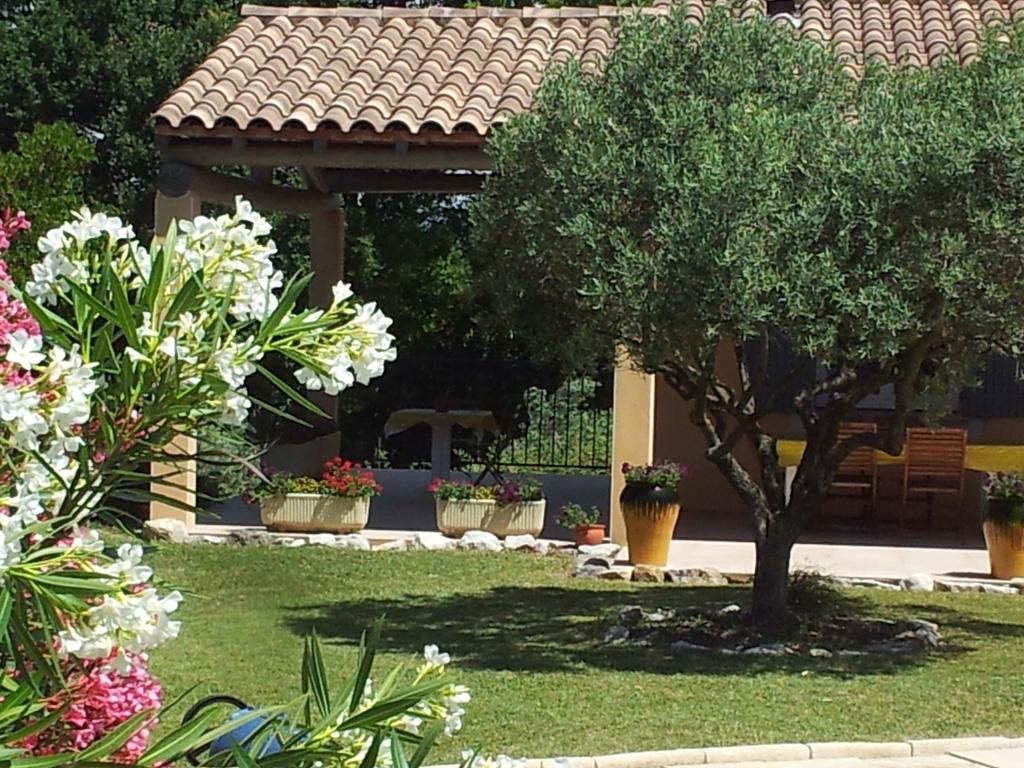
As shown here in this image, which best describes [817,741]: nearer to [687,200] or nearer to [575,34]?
[687,200]

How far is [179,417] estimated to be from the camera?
7.04 feet

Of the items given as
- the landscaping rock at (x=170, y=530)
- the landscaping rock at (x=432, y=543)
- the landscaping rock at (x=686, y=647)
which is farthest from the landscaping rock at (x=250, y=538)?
the landscaping rock at (x=686, y=647)

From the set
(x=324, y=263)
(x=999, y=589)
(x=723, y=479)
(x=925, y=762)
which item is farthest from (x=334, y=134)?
(x=925, y=762)

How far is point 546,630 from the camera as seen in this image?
30.6 feet

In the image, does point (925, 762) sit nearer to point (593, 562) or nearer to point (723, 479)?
point (593, 562)

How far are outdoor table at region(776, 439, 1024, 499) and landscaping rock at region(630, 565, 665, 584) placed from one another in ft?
7.27

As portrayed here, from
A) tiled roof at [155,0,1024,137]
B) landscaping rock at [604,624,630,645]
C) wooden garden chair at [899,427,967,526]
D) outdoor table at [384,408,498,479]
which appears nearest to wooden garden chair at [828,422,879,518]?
wooden garden chair at [899,427,967,526]

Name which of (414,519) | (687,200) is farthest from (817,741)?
(414,519)

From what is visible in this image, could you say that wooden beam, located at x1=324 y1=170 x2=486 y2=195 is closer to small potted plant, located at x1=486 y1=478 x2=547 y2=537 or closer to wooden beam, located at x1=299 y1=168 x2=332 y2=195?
wooden beam, located at x1=299 y1=168 x2=332 y2=195

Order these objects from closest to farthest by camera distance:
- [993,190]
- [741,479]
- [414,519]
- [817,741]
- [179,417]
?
[179,417] < [817,741] < [993,190] < [741,479] < [414,519]

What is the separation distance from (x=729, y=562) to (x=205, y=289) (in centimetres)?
1019

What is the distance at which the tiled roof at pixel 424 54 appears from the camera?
11.9m

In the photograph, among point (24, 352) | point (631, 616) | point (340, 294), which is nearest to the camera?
point (24, 352)

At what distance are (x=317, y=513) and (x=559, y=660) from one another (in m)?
4.73
